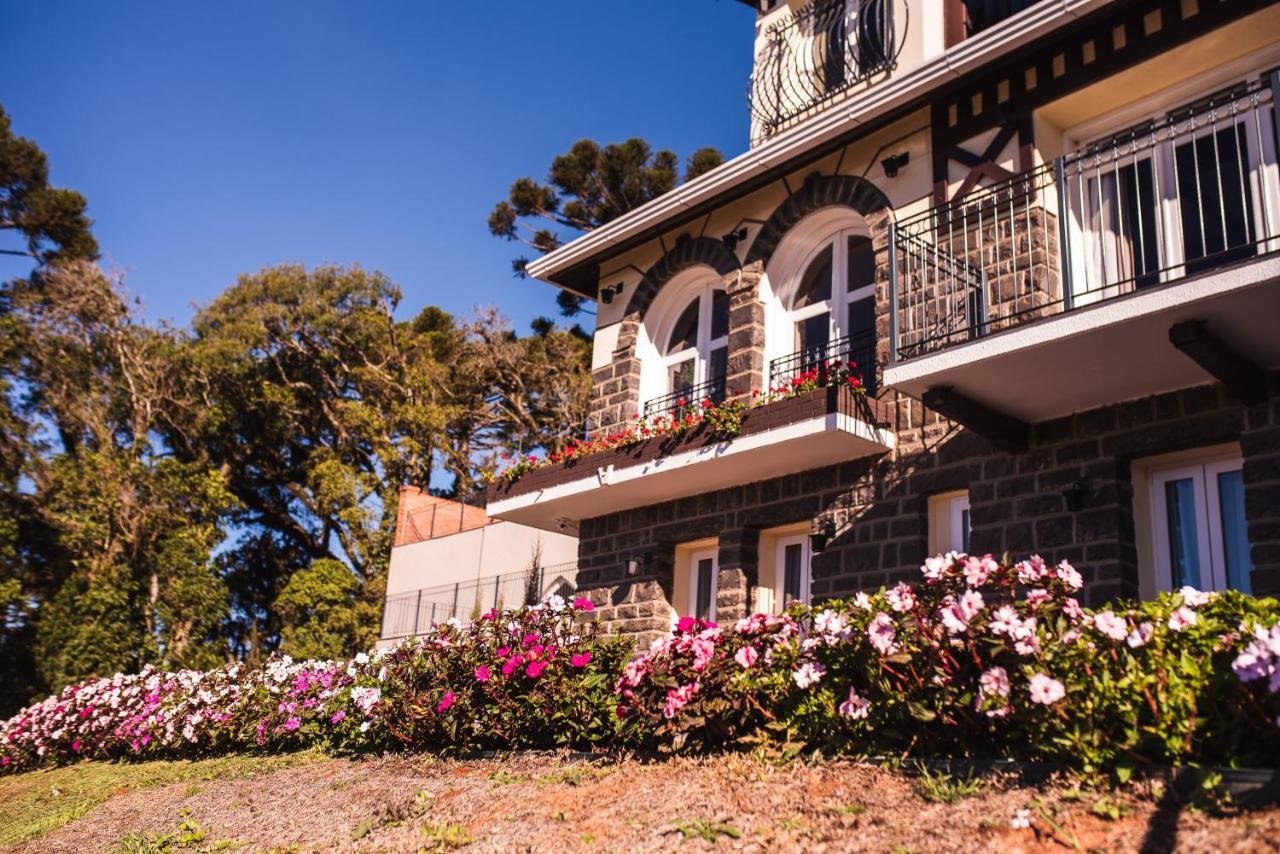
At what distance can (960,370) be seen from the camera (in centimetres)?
841

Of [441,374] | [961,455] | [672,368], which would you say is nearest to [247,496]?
[441,374]

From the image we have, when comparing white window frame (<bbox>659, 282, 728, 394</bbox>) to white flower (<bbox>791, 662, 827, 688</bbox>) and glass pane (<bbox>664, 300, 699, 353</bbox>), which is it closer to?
glass pane (<bbox>664, 300, 699, 353</bbox>)

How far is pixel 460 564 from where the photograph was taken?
20391 mm

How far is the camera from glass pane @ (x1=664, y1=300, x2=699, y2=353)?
1366 centimetres

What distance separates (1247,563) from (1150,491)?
0.95 meters

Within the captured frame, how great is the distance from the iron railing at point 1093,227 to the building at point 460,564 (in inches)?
317

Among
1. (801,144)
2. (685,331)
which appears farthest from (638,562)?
(801,144)

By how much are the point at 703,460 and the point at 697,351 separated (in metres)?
2.49

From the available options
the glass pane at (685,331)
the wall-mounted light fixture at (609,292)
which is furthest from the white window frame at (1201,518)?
the wall-mounted light fixture at (609,292)

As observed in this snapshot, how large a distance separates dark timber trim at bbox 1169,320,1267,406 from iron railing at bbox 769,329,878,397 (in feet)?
11.8

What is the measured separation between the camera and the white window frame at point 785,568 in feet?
37.2

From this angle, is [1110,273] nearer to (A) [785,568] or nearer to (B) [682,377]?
(A) [785,568]

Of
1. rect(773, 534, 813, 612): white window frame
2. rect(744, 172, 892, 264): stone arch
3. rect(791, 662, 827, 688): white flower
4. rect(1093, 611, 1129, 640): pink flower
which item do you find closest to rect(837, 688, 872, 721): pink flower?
rect(791, 662, 827, 688): white flower

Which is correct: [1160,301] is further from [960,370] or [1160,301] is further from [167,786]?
[167,786]
